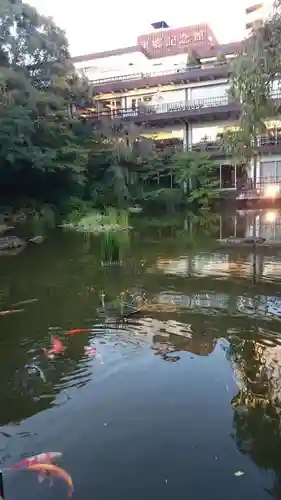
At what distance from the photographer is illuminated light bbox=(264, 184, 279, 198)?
2786cm

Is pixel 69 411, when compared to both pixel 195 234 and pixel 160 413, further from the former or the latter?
pixel 195 234

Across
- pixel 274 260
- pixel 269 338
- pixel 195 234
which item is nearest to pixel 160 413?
pixel 269 338

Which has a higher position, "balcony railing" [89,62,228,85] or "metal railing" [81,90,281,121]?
"balcony railing" [89,62,228,85]

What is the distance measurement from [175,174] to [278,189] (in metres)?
6.30

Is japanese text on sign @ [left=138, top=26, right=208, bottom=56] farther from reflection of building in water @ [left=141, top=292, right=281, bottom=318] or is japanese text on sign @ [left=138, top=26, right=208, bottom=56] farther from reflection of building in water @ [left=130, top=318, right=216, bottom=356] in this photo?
reflection of building in water @ [left=130, top=318, right=216, bottom=356]

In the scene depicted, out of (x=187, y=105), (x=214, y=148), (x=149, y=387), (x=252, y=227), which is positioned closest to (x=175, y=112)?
(x=187, y=105)

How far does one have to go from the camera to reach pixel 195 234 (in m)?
16.7

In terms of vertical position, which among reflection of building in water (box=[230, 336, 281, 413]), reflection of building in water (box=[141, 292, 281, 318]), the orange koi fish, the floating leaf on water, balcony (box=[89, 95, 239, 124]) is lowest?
the floating leaf on water

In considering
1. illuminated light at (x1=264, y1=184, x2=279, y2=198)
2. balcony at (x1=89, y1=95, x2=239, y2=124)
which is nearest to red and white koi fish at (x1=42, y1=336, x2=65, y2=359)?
illuminated light at (x1=264, y1=184, x2=279, y2=198)

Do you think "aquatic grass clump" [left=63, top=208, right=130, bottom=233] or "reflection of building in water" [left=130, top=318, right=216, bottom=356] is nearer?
"reflection of building in water" [left=130, top=318, right=216, bottom=356]

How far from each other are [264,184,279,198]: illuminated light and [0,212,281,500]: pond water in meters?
19.1

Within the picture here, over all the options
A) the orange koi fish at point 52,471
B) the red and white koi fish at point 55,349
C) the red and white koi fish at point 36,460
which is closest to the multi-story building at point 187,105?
the red and white koi fish at point 55,349

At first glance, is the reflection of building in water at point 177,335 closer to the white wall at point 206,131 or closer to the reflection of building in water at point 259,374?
the reflection of building in water at point 259,374

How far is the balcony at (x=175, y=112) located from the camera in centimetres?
3134
